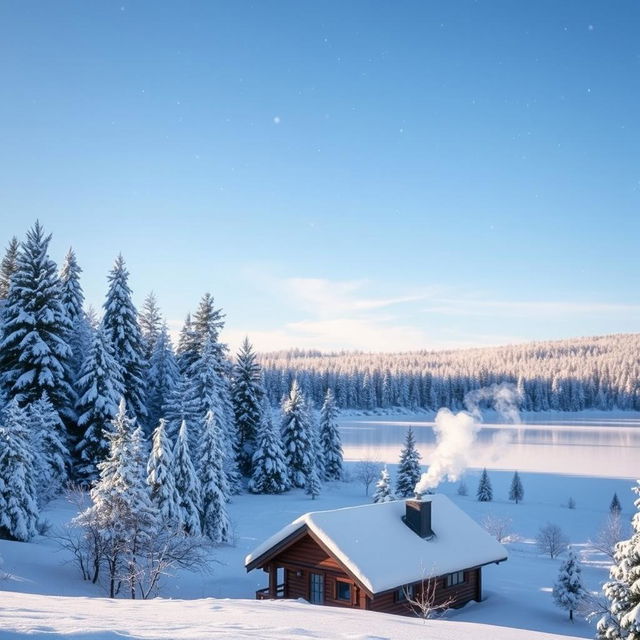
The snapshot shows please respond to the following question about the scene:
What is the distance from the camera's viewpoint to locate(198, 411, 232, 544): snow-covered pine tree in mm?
36844

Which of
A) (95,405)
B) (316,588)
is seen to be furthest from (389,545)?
(95,405)

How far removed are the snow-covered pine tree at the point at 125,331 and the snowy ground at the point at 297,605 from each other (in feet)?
33.0

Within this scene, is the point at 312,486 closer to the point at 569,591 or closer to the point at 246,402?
the point at 246,402

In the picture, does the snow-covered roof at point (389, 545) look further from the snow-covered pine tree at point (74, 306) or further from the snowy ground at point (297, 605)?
the snow-covered pine tree at point (74, 306)

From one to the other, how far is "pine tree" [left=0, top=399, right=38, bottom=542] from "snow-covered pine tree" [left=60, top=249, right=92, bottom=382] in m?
17.6

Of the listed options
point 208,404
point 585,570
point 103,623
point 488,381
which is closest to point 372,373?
point 488,381

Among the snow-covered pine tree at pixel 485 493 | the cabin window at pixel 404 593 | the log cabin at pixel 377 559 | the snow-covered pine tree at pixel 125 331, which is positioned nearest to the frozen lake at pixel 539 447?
the snow-covered pine tree at pixel 485 493

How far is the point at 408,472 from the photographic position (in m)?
52.6

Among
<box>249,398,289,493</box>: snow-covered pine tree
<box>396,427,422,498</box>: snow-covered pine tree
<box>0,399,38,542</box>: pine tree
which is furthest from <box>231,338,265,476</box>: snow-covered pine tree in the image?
<box>0,399,38,542</box>: pine tree

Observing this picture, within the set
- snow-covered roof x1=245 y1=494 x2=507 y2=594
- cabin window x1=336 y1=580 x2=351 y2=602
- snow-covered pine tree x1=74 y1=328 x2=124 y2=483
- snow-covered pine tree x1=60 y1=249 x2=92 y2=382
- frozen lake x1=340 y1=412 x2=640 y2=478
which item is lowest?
frozen lake x1=340 y1=412 x2=640 y2=478

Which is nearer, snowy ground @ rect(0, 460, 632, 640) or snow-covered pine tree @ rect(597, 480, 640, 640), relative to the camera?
snowy ground @ rect(0, 460, 632, 640)

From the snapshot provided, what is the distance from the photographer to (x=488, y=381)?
19662 cm

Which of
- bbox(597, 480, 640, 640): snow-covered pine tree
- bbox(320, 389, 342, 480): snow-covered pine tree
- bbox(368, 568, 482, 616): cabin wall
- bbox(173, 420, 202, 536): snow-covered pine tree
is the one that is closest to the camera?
bbox(597, 480, 640, 640): snow-covered pine tree

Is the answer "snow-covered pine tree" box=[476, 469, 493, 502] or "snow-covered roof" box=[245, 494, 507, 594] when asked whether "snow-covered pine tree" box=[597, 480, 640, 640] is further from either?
"snow-covered pine tree" box=[476, 469, 493, 502]
